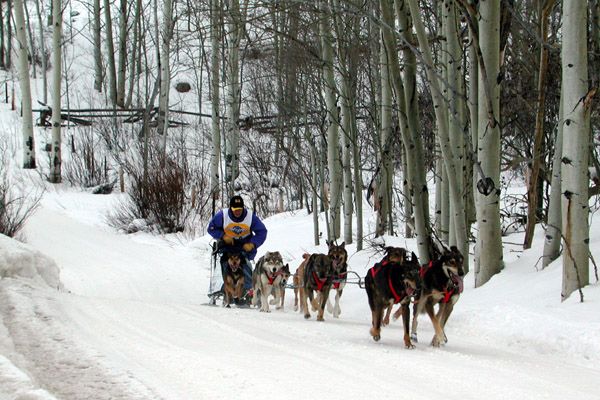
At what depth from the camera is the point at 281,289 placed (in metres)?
10.9

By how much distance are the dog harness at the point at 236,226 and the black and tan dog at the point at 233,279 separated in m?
0.32

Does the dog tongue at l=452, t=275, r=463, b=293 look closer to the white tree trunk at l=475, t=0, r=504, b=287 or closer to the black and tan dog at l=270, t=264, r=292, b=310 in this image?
the white tree trunk at l=475, t=0, r=504, b=287

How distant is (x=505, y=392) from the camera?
15.5ft

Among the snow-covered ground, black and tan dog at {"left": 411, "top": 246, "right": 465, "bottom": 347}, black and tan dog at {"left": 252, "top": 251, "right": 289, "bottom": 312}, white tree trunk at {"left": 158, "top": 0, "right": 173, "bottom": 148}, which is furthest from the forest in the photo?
black and tan dog at {"left": 252, "top": 251, "right": 289, "bottom": 312}

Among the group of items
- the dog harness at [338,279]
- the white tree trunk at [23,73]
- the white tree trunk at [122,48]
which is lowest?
the dog harness at [338,279]

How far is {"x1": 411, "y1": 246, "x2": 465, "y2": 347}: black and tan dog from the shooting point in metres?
6.70

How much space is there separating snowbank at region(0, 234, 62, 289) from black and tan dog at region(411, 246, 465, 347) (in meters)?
5.62

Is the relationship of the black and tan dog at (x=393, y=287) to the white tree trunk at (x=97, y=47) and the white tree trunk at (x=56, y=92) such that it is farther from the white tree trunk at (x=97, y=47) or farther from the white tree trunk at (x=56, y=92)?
the white tree trunk at (x=97, y=47)

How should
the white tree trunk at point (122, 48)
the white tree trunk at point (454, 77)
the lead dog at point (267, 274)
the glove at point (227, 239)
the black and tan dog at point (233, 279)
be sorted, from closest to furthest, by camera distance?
the white tree trunk at point (454, 77) < the lead dog at point (267, 274) < the black and tan dog at point (233, 279) < the glove at point (227, 239) < the white tree trunk at point (122, 48)

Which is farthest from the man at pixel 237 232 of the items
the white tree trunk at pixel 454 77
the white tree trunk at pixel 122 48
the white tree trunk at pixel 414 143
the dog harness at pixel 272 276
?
the white tree trunk at pixel 122 48

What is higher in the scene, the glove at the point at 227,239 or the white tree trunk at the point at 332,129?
the white tree trunk at the point at 332,129

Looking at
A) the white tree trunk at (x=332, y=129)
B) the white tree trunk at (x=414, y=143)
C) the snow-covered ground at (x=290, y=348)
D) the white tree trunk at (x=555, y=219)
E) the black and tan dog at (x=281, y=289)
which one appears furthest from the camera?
the white tree trunk at (x=332, y=129)

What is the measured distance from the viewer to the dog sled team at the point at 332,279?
6738mm

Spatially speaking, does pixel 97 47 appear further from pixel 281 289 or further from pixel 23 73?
pixel 281 289
